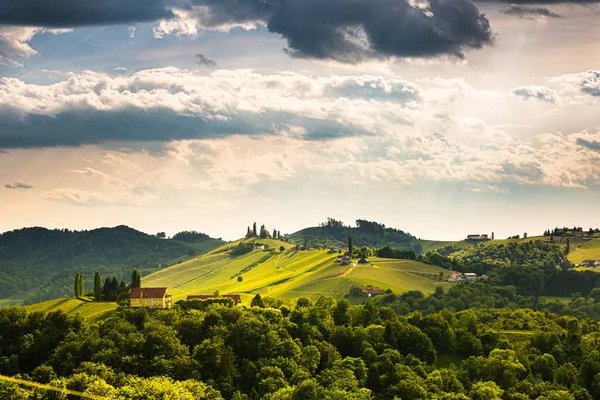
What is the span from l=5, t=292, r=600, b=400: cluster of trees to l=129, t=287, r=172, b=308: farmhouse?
609 centimetres

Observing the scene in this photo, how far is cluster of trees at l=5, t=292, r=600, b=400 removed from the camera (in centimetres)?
11788

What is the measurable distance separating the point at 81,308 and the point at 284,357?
6092 cm

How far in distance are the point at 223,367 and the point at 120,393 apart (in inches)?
1184

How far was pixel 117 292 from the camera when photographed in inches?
7170

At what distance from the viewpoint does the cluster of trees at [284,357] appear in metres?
118

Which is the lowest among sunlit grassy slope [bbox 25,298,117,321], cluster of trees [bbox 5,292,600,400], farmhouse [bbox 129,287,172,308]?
cluster of trees [bbox 5,292,600,400]

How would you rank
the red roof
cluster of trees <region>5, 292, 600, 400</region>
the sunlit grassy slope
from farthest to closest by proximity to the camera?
1. the red roof
2. the sunlit grassy slope
3. cluster of trees <region>5, 292, 600, 400</region>

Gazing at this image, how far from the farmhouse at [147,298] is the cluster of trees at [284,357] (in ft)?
20.0

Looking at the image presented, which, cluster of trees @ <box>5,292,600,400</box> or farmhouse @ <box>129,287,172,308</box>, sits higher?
farmhouse @ <box>129,287,172,308</box>

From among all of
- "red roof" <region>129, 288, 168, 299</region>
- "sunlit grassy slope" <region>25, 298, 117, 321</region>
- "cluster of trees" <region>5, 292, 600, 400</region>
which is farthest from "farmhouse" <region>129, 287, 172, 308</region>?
"sunlit grassy slope" <region>25, 298, 117, 321</region>

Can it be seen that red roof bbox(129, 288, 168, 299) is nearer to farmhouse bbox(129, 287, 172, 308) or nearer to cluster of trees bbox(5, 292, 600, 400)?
farmhouse bbox(129, 287, 172, 308)

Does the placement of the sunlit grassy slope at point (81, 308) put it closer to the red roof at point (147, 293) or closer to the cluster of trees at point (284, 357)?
the red roof at point (147, 293)

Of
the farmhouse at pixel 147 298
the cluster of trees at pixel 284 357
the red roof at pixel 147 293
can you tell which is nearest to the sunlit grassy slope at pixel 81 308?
the farmhouse at pixel 147 298

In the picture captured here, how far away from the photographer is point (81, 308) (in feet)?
557
